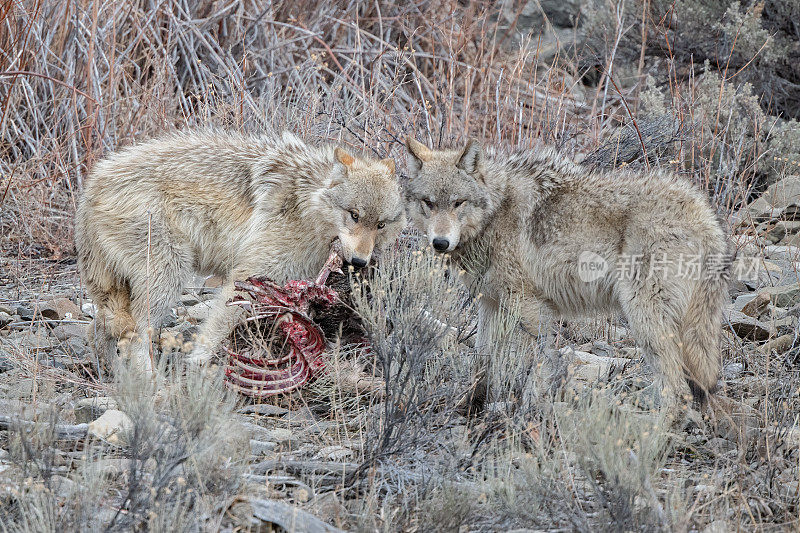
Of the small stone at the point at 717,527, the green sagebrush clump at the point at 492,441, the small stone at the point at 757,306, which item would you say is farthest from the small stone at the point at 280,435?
the small stone at the point at 757,306

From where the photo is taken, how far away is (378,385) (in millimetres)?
5074

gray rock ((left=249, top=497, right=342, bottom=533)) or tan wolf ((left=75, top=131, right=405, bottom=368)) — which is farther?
tan wolf ((left=75, top=131, right=405, bottom=368))

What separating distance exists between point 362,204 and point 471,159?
79 cm

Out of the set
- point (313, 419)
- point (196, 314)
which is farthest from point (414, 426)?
point (196, 314)

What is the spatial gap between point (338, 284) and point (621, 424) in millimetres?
2526

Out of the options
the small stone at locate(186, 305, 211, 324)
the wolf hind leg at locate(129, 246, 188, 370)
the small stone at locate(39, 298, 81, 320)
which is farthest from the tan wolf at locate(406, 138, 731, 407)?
the small stone at locate(39, 298, 81, 320)

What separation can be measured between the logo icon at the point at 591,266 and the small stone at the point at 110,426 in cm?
276

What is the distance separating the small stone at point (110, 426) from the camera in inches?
154

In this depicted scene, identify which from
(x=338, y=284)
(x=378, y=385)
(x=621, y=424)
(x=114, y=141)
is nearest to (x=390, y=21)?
(x=114, y=141)

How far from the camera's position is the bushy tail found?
4.82 metres

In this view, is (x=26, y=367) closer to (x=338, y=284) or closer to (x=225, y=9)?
(x=338, y=284)

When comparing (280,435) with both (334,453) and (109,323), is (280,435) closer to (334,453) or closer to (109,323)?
(334,453)

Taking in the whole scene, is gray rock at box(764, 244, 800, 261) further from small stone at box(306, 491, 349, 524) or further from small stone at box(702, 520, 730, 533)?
small stone at box(306, 491, 349, 524)

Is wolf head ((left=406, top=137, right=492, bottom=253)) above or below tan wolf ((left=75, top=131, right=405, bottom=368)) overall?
above
